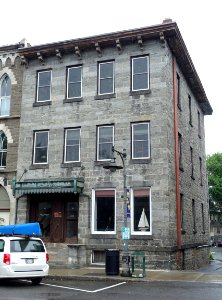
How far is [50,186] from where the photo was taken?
1984 centimetres

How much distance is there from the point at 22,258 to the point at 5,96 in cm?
1242

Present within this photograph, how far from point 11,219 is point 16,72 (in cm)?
838

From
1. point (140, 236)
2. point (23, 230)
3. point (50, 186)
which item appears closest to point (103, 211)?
point (140, 236)

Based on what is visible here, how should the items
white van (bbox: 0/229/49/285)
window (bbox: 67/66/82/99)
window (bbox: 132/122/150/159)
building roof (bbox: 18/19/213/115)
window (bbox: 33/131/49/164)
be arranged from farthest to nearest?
window (bbox: 67/66/82/99)
window (bbox: 33/131/49/164)
building roof (bbox: 18/19/213/115)
window (bbox: 132/122/150/159)
white van (bbox: 0/229/49/285)

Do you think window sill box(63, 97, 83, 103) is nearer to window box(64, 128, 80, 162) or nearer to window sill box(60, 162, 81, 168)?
window box(64, 128, 80, 162)

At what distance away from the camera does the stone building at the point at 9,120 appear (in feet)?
72.1

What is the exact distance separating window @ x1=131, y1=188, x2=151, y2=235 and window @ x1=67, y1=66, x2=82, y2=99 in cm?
633

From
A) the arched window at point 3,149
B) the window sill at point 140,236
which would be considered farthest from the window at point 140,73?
the arched window at point 3,149

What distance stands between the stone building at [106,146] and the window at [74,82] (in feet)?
0.19

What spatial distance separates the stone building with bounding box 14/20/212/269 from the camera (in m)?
19.2

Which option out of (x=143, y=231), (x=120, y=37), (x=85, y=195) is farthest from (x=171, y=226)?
(x=120, y=37)

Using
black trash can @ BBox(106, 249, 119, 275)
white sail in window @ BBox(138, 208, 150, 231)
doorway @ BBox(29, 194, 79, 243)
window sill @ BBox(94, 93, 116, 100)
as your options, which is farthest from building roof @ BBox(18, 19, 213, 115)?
black trash can @ BBox(106, 249, 119, 275)

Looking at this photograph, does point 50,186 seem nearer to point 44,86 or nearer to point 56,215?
point 56,215

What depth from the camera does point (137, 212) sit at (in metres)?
19.4
